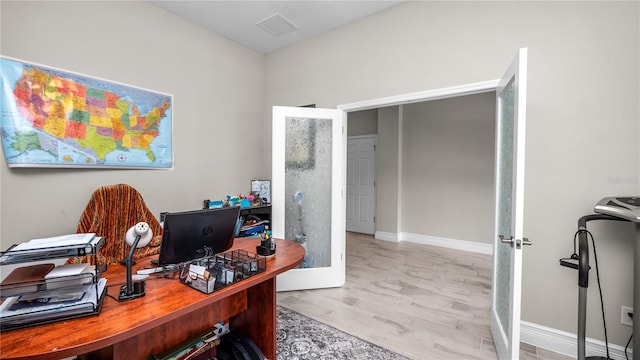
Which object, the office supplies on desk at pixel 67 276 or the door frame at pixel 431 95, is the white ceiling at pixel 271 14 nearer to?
the door frame at pixel 431 95

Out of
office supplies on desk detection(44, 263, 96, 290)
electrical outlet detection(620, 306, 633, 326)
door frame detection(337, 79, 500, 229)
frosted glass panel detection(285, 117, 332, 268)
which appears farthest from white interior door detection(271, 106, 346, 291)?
electrical outlet detection(620, 306, 633, 326)

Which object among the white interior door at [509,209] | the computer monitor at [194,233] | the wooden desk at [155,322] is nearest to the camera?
the wooden desk at [155,322]

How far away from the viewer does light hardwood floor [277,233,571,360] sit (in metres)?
2.09

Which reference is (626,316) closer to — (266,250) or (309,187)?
(266,250)

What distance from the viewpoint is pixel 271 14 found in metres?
2.98

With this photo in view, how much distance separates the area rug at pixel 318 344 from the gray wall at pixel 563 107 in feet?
4.30

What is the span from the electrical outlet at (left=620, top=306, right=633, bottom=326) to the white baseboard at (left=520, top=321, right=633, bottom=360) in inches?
7.1

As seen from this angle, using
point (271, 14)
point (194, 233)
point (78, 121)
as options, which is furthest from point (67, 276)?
point (271, 14)

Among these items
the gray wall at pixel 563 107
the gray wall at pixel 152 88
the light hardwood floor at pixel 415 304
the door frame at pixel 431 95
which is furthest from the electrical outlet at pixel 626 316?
the gray wall at pixel 152 88

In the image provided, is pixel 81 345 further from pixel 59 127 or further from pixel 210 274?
pixel 59 127

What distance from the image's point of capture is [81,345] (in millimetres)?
870

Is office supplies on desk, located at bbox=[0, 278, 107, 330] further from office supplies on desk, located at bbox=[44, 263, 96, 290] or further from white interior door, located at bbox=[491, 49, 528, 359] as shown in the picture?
white interior door, located at bbox=[491, 49, 528, 359]

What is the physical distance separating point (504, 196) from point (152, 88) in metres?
3.42

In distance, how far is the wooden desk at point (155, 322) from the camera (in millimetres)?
881
